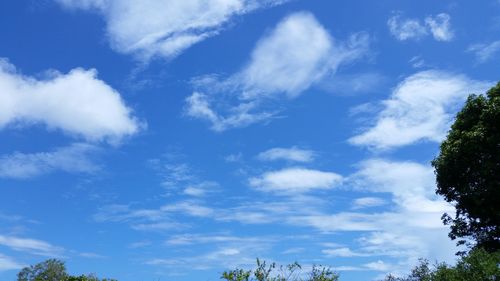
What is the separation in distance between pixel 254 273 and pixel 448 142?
22.5 metres

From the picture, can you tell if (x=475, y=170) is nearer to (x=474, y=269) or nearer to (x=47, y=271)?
(x=474, y=269)

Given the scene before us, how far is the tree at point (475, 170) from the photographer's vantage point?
103ft

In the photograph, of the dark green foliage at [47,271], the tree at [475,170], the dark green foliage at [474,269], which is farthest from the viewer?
the dark green foliage at [47,271]

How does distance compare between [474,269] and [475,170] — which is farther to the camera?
[475,170]

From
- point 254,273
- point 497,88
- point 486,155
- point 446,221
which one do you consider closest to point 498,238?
point 446,221

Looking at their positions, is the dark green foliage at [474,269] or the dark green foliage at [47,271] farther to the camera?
the dark green foliage at [47,271]

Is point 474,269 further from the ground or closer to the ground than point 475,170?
closer to the ground

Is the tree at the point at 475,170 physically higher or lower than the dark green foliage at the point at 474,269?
higher

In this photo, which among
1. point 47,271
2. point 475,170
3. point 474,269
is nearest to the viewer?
point 474,269

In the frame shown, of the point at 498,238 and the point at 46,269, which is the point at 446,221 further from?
the point at 46,269

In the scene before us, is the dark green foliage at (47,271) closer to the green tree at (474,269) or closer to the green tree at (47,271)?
the green tree at (47,271)

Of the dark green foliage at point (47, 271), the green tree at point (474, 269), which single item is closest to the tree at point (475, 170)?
the green tree at point (474, 269)

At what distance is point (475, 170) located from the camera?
32281 mm

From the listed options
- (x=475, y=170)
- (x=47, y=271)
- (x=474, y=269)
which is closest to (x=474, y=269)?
(x=474, y=269)
